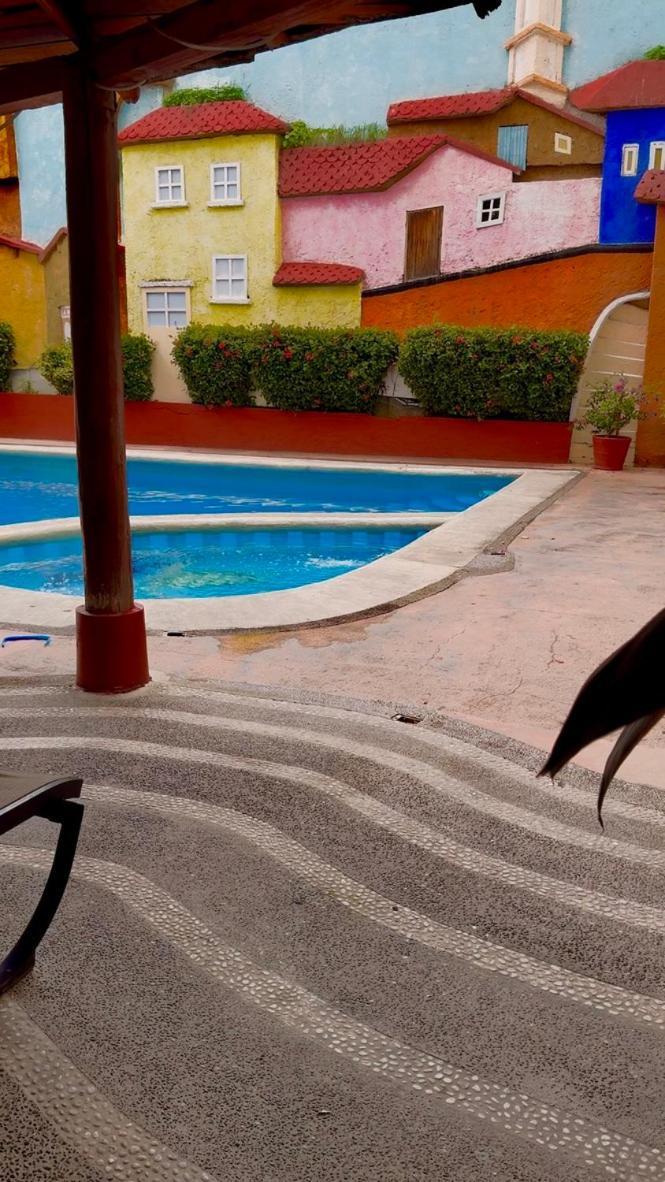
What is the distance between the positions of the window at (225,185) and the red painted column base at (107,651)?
15442mm

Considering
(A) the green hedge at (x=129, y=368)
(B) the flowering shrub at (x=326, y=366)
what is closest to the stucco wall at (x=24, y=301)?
(A) the green hedge at (x=129, y=368)

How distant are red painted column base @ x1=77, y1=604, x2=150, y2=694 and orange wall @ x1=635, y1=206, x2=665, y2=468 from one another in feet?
33.9

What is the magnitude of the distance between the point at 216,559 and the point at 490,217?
10.1 m

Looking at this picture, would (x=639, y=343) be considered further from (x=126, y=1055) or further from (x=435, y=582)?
(x=126, y=1055)

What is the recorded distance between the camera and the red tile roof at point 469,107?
1554 centimetres

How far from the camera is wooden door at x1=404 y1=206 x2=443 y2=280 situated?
16203mm

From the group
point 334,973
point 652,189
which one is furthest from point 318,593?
point 652,189

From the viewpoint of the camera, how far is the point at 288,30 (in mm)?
3254

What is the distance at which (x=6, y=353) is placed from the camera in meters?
17.6

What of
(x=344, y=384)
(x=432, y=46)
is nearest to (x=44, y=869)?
(x=344, y=384)

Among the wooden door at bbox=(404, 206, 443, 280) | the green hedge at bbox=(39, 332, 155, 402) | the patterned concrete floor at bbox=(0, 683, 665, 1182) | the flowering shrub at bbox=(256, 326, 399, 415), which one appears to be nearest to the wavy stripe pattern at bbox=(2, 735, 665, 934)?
the patterned concrete floor at bbox=(0, 683, 665, 1182)

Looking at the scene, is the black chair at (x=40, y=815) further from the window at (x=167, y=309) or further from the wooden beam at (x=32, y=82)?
the window at (x=167, y=309)

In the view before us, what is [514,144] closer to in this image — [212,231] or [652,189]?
[652,189]

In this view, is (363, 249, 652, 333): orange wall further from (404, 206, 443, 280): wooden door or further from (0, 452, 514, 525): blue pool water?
(0, 452, 514, 525): blue pool water
